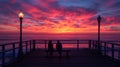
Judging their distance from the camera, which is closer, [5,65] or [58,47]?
[5,65]

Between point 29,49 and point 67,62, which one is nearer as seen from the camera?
point 67,62

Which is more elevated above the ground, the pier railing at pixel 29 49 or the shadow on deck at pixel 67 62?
the pier railing at pixel 29 49

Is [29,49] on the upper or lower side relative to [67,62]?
upper

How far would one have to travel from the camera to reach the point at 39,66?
538 inches

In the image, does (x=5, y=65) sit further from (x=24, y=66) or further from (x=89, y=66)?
(x=89, y=66)

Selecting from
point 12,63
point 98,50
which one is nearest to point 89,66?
point 12,63

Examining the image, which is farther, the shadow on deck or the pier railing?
the shadow on deck

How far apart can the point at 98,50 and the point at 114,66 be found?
321 inches

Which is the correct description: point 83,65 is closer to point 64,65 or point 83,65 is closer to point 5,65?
point 64,65

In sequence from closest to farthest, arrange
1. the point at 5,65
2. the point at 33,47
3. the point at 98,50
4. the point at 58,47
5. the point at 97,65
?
the point at 5,65 → the point at 97,65 → the point at 58,47 → the point at 98,50 → the point at 33,47

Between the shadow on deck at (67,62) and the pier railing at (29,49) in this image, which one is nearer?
the pier railing at (29,49)

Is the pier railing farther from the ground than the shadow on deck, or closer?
farther from the ground

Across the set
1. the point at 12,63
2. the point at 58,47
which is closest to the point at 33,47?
the point at 58,47

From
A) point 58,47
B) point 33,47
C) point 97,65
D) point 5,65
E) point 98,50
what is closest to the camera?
point 5,65
